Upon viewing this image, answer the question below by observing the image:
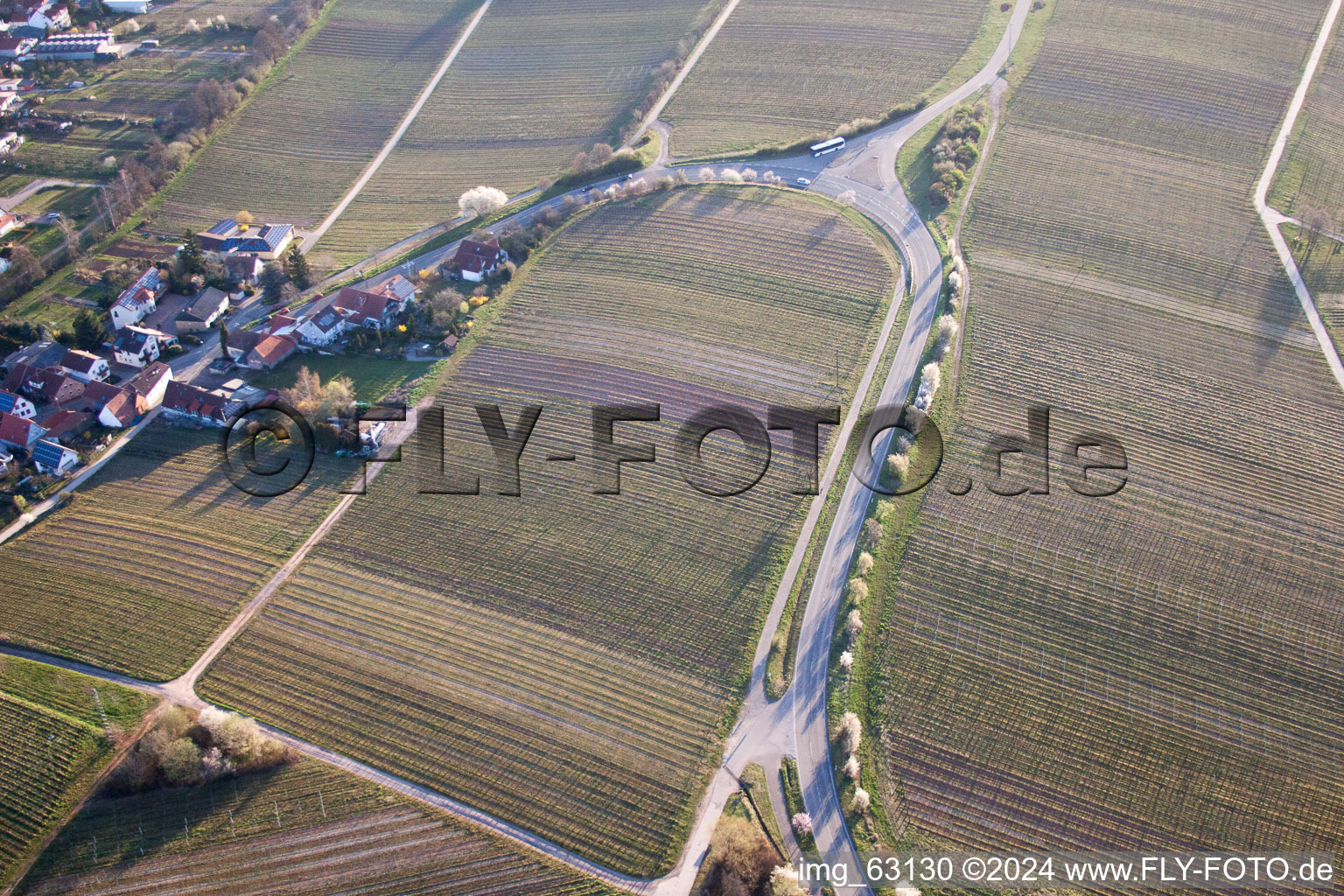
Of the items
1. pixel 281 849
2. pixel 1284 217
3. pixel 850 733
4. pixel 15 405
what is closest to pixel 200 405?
pixel 15 405

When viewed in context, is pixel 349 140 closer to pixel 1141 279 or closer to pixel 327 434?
pixel 327 434

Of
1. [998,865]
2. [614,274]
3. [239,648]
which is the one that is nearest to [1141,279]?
[614,274]

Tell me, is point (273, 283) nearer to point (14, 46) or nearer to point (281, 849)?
point (281, 849)

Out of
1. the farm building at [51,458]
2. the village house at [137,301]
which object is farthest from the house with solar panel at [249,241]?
the farm building at [51,458]

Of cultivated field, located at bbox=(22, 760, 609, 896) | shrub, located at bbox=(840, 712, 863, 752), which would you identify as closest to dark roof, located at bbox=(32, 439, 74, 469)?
cultivated field, located at bbox=(22, 760, 609, 896)

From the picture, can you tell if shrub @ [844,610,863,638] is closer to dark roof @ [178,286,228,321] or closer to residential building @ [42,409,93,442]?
residential building @ [42,409,93,442]

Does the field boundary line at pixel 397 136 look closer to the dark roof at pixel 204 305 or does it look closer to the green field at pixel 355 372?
the dark roof at pixel 204 305

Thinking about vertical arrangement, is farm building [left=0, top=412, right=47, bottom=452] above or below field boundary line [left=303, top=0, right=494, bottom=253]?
below
